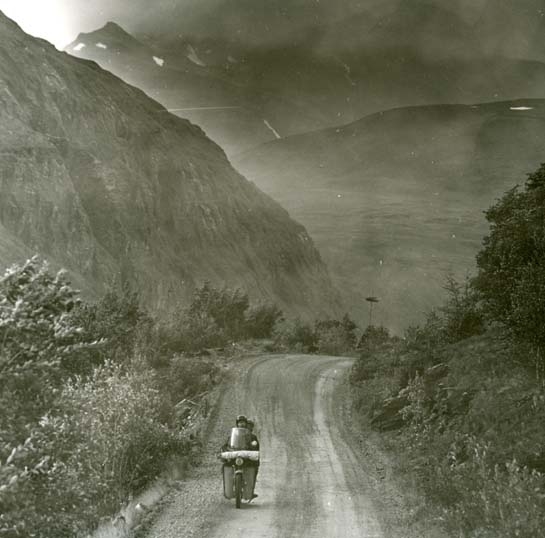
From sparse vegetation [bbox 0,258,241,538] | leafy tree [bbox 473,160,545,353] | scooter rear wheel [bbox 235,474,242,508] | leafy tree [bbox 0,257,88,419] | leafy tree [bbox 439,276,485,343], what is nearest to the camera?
leafy tree [bbox 0,257,88,419]

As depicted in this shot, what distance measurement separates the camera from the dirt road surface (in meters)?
11.1

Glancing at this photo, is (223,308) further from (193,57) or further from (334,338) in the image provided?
(193,57)

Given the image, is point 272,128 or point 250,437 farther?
point 272,128

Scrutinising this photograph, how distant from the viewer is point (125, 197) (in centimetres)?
5747

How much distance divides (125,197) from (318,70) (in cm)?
2373

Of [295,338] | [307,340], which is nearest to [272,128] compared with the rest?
[307,340]

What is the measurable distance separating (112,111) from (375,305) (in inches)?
1526

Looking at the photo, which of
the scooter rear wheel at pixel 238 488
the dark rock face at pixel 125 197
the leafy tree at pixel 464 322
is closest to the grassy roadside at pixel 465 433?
the leafy tree at pixel 464 322

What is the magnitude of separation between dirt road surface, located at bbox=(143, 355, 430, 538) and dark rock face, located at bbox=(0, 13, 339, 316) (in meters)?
21.3

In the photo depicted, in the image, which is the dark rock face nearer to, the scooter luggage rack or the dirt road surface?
the dirt road surface

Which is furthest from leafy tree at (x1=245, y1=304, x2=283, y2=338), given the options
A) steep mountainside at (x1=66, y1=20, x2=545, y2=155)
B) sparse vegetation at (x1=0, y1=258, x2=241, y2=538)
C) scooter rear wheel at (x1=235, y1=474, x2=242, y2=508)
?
scooter rear wheel at (x1=235, y1=474, x2=242, y2=508)

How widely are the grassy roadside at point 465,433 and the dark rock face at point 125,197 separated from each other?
26.6m

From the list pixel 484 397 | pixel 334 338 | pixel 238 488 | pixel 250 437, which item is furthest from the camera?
pixel 334 338

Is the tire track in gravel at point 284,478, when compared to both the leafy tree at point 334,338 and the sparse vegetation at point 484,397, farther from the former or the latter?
the leafy tree at point 334,338
